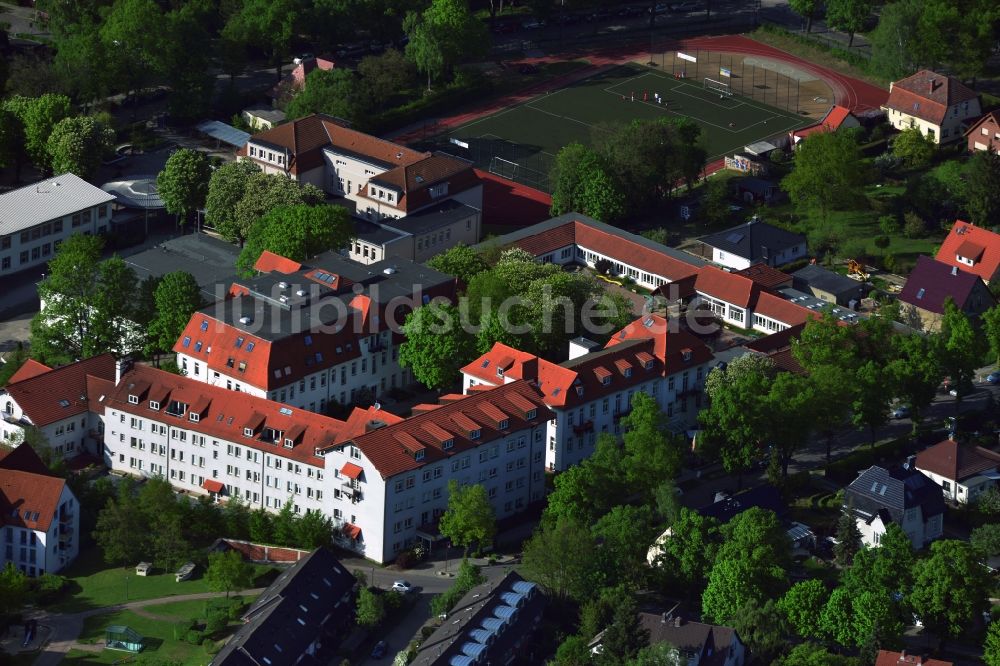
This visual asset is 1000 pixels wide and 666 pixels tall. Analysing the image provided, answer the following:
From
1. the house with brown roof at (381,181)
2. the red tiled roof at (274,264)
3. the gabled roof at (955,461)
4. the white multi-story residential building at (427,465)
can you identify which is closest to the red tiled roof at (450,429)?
the white multi-story residential building at (427,465)

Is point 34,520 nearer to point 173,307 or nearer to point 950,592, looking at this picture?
point 173,307

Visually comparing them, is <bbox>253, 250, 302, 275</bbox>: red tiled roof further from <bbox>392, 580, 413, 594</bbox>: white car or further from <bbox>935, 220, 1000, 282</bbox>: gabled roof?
<bbox>935, 220, 1000, 282</bbox>: gabled roof

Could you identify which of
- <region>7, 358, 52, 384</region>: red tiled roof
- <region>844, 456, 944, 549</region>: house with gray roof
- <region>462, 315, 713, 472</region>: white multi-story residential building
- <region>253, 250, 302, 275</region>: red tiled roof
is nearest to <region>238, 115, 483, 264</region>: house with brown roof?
<region>253, 250, 302, 275</region>: red tiled roof

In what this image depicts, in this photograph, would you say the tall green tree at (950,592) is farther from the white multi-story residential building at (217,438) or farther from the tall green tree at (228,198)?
the tall green tree at (228,198)

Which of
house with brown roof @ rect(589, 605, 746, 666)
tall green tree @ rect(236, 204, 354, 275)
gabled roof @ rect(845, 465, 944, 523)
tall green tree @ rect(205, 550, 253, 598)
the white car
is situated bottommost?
the white car

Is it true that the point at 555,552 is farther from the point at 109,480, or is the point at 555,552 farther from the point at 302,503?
the point at 109,480

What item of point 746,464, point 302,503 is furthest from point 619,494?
point 302,503
